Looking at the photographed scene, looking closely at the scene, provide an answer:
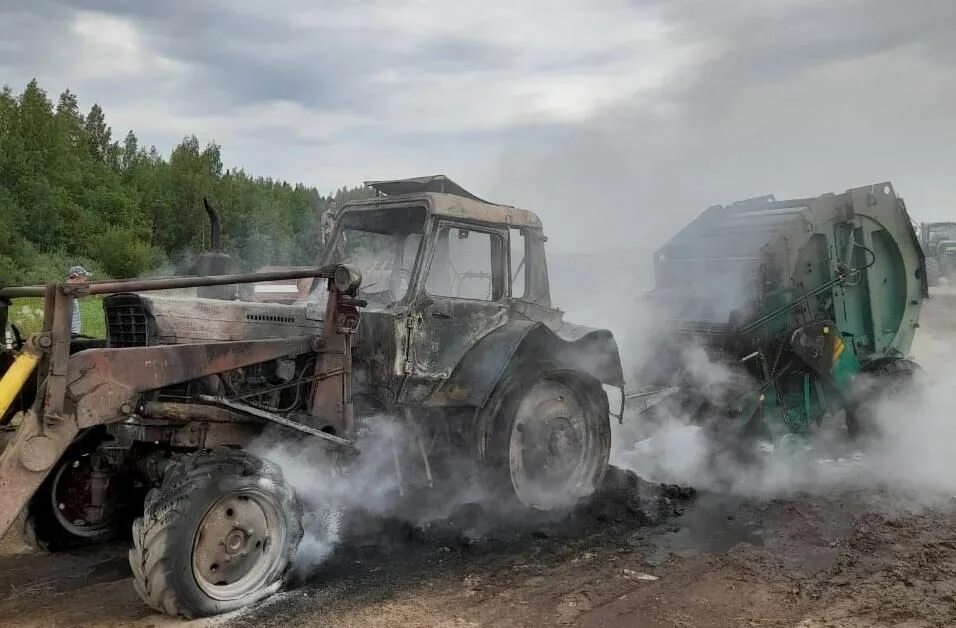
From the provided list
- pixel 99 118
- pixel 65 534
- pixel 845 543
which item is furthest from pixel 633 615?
pixel 99 118

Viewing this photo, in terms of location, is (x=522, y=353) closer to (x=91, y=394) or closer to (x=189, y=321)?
(x=189, y=321)

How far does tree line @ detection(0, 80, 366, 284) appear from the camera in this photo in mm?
34375

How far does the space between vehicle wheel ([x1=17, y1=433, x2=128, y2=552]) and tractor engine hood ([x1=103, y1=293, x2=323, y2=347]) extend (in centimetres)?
92

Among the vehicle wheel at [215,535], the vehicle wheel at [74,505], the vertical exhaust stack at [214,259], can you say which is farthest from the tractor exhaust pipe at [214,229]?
the vehicle wheel at [215,535]

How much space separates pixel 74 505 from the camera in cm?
544

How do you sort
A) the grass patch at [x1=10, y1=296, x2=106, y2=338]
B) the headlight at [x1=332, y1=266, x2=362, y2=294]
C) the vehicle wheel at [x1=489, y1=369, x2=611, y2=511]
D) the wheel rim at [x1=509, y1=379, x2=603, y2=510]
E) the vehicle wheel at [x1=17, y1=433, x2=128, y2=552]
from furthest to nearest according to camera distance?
the grass patch at [x1=10, y1=296, x2=106, y2=338]
the wheel rim at [x1=509, y1=379, x2=603, y2=510]
the vehicle wheel at [x1=489, y1=369, x2=611, y2=511]
the vehicle wheel at [x1=17, y1=433, x2=128, y2=552]
the headlight at [x1=332, y1=266, x2=362, y2=294]

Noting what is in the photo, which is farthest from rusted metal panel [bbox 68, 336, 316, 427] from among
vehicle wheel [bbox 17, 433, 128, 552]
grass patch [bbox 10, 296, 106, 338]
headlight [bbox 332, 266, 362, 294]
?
grass patch [bbox 10, 296, 106, 338]

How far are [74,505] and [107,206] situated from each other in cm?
4048

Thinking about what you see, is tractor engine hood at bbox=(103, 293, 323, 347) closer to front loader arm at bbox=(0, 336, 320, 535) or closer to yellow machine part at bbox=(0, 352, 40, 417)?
front loader arm at bbox=(0, 336, 320, 535)

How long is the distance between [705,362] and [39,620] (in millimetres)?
6463

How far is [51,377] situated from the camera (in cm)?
400

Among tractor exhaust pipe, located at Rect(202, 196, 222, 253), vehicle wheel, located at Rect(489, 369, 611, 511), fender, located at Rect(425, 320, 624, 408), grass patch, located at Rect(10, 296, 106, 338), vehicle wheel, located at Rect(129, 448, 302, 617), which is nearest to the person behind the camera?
vehicle wheel, located at Rect(129, 448, 302, 617)

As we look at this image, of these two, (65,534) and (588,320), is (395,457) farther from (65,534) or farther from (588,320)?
(588,320)

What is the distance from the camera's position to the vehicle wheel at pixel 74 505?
5.29 meters
